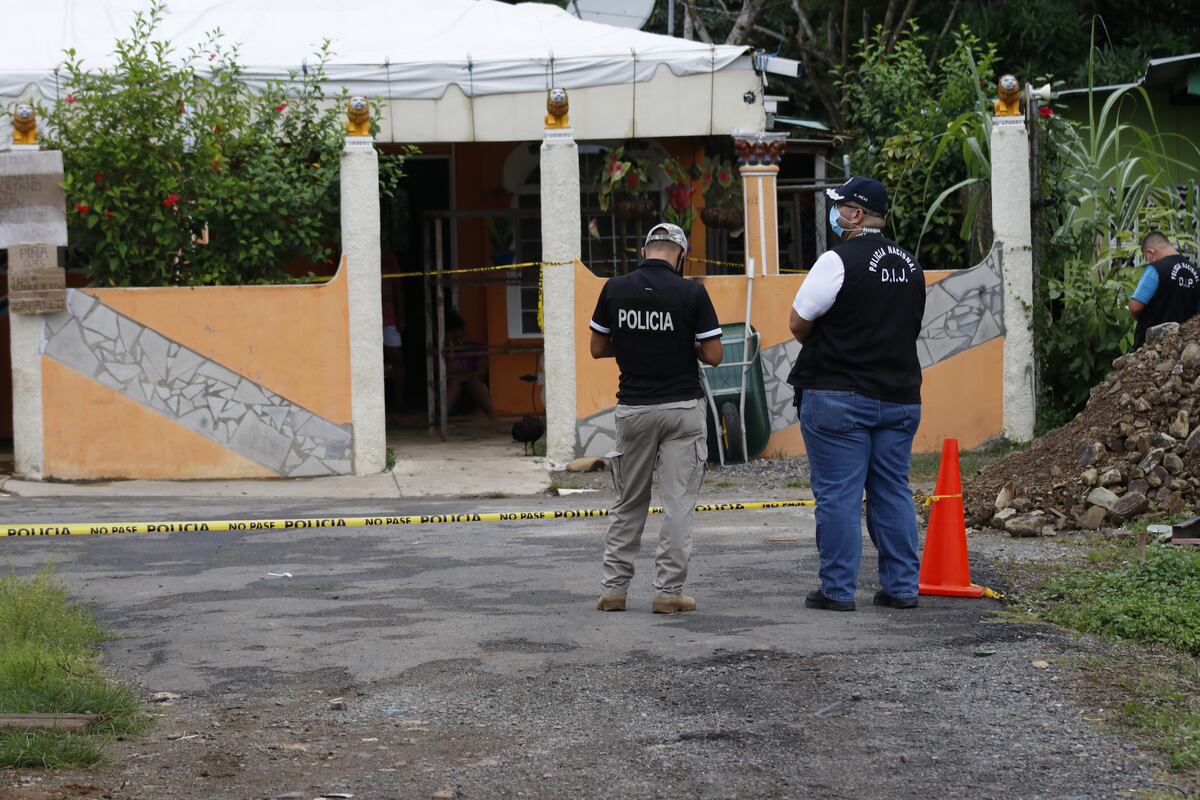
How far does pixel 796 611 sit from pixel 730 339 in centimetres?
637

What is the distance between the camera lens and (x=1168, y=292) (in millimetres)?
11828

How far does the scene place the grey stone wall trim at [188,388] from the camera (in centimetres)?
1269

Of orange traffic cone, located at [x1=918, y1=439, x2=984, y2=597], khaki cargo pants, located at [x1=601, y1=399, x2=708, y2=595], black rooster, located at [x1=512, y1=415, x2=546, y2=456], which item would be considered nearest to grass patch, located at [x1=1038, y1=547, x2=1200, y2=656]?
orange traffic cone, located at [x1=918, y1=439, x2=984, y2=597]

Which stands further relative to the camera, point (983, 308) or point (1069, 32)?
point (1069, 32)

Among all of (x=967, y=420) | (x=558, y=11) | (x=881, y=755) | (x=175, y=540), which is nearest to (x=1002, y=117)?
(x=967, y=420)

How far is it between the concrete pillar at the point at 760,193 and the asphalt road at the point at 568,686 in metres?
6.06

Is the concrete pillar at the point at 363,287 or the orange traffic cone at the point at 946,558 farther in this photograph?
the concrete pillar at the point at 363,287

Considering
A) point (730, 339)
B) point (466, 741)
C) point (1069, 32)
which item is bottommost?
point (466, 741)

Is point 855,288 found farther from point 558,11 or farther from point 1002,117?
point 558,11

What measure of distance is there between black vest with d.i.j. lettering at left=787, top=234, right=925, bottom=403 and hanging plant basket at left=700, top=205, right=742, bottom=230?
350 inches

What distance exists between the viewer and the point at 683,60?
49.2ft

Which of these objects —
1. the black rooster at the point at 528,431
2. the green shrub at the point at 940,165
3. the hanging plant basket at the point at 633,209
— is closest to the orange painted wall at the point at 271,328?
the black rooster at the point at 528,431

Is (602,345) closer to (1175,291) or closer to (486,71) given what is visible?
(1175,291)

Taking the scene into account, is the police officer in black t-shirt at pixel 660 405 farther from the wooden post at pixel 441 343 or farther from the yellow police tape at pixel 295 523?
the wooden post at pixel 441 343
